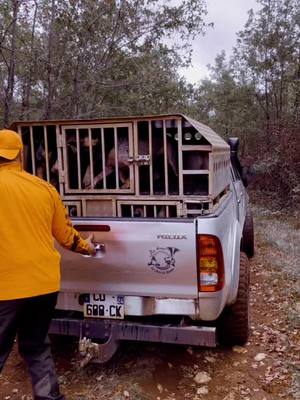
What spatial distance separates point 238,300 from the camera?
3.42m

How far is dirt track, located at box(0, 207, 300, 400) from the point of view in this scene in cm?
299

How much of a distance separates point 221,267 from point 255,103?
14.6m

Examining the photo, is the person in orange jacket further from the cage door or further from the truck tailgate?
the cage door

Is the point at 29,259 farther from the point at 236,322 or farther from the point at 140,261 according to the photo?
the point at 236,322

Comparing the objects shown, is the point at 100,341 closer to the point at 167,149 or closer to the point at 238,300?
the point at 238,300

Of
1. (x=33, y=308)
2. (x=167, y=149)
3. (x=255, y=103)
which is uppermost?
(x=255, y=103)

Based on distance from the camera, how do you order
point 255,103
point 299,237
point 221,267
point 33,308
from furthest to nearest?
point 255,103, point 299,237, point 221,267, point 33,308

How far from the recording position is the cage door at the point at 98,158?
10.0ft

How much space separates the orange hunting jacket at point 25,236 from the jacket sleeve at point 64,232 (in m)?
0.05

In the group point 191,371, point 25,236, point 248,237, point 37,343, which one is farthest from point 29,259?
point 248,237

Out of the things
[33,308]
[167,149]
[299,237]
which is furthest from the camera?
[299,237]

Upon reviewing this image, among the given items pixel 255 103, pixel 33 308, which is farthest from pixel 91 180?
pixel 255 103

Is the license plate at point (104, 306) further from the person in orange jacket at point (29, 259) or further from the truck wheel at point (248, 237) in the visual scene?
the truck wheel at point (248, 237)

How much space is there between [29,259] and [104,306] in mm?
819
